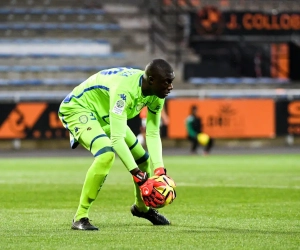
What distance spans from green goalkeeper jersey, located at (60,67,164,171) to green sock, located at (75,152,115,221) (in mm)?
Result: 268

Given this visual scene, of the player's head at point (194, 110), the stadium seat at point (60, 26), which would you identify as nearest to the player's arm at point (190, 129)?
the player's head at point (194, 110)

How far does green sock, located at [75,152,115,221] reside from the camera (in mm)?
8422

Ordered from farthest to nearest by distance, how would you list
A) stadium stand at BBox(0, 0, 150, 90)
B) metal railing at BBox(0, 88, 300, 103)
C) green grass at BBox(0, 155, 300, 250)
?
1. stadium stand at BBox(0, 0, 150, 90)
2. metal railing at BBox(0, 88, 300, 103)
3. green grass at BBox(0, 155, 300, 250)

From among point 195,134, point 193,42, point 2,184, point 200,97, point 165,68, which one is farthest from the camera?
point 193,42

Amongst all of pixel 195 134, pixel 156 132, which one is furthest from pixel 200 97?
pixel 156 132

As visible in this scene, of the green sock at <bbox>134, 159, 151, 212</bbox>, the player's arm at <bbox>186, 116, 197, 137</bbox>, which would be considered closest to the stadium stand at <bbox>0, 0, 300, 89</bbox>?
the player's arm at <bbox>186, 116, 197, 137</bbox>

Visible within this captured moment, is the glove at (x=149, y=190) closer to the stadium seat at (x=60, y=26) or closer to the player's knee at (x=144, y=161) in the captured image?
the player's knee at (x=144, y=161)

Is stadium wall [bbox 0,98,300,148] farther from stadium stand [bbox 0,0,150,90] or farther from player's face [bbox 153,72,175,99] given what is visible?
player's face [bbox 153,72,175,99]

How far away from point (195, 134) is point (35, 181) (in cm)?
1295

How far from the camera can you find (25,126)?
30.5 meters

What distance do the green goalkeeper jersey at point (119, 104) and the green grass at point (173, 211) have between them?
0.84 metres

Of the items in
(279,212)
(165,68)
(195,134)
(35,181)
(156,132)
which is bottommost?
(195,134)

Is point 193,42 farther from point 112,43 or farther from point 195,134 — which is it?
point 195,134

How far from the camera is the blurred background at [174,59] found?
102 ft
